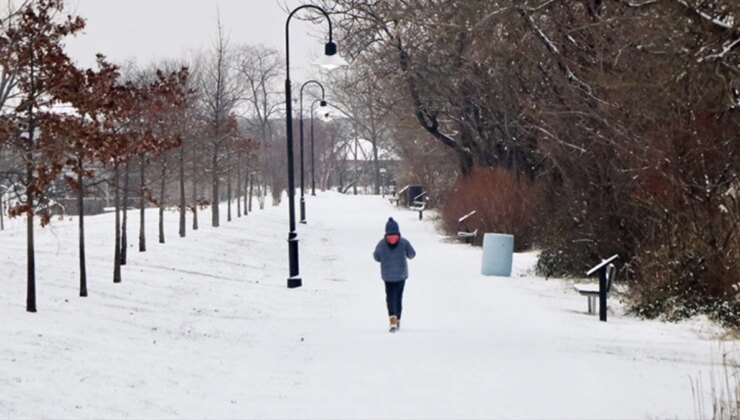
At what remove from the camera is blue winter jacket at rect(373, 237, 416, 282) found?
43.8ft

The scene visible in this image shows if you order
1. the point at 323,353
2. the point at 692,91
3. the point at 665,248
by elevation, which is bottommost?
the point at 323,353

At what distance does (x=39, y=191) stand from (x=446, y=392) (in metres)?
5.81

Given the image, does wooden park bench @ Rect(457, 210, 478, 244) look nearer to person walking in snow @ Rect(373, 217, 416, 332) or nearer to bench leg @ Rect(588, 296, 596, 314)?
bench leg @ Rect(588, 296, 596, 314)

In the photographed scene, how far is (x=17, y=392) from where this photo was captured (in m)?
8.35

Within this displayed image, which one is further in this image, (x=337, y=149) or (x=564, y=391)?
(x=337, y=149)

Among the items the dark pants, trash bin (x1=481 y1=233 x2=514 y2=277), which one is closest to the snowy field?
the dark pants

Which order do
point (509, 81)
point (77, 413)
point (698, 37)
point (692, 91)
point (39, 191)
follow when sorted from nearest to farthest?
point (77, 413)
point (698, 37)
point (39, 191)
point (692, 91)
point (509, 81)

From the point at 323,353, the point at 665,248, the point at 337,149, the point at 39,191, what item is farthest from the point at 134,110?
the point at 337,149

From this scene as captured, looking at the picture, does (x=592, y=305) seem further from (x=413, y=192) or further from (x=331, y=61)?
(x=413, y=192)

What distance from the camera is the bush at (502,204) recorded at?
88.3 feet

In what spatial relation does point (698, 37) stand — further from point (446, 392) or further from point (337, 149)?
point (337, 149)

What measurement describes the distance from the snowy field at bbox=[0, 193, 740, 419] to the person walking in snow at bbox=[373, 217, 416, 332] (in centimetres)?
40

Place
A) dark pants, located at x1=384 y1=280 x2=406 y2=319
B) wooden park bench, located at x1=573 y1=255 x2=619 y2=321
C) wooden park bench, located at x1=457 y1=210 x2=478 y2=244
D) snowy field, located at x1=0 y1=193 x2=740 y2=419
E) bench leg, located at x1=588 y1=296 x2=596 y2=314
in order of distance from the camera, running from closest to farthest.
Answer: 1. snowy field, located at x1=0 y1=193 x2=740 y2=419
2. dark pants, located at x1=384 y1=280 x2=406 y2=319
3. wooden park bench, located at x1=573 y1=255 x2=619 y2=321
4. bench leg, located at x1=588 y1=296 x2=596 y2=314
5. wooden park bench, located at x1=457 y1=210 x2=478 y2=244

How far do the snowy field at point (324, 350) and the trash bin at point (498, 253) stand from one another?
2.06ft
